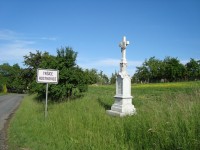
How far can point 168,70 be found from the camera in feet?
263

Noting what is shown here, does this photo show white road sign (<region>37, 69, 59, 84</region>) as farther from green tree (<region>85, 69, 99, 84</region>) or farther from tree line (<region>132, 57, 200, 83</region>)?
tree line (<region>132, 57, 200, 83</region>)

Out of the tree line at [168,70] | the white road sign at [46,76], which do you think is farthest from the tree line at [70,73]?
the white road sign at [46,76]

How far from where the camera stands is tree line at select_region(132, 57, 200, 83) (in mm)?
79000

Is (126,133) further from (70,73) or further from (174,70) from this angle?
(174,70)

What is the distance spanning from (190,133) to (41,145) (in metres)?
4.51

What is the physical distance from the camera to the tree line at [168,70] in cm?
7900

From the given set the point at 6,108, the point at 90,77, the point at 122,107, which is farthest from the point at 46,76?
the point at 6,108

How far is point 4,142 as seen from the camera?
9297 millimetres

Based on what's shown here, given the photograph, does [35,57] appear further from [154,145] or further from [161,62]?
[154,145]

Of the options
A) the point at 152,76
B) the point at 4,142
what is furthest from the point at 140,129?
the point at 152,76

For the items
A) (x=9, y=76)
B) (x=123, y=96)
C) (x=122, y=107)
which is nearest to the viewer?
(x=122, y=107)

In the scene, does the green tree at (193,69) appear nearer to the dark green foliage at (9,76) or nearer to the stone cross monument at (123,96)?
the dark green foliage at (9,76)

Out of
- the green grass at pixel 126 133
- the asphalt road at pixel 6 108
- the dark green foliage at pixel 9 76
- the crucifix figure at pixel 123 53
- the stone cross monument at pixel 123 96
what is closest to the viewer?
the green grass at pixel 126 133

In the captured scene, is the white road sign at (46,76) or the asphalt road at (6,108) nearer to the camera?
the white road sign at (46,76)
